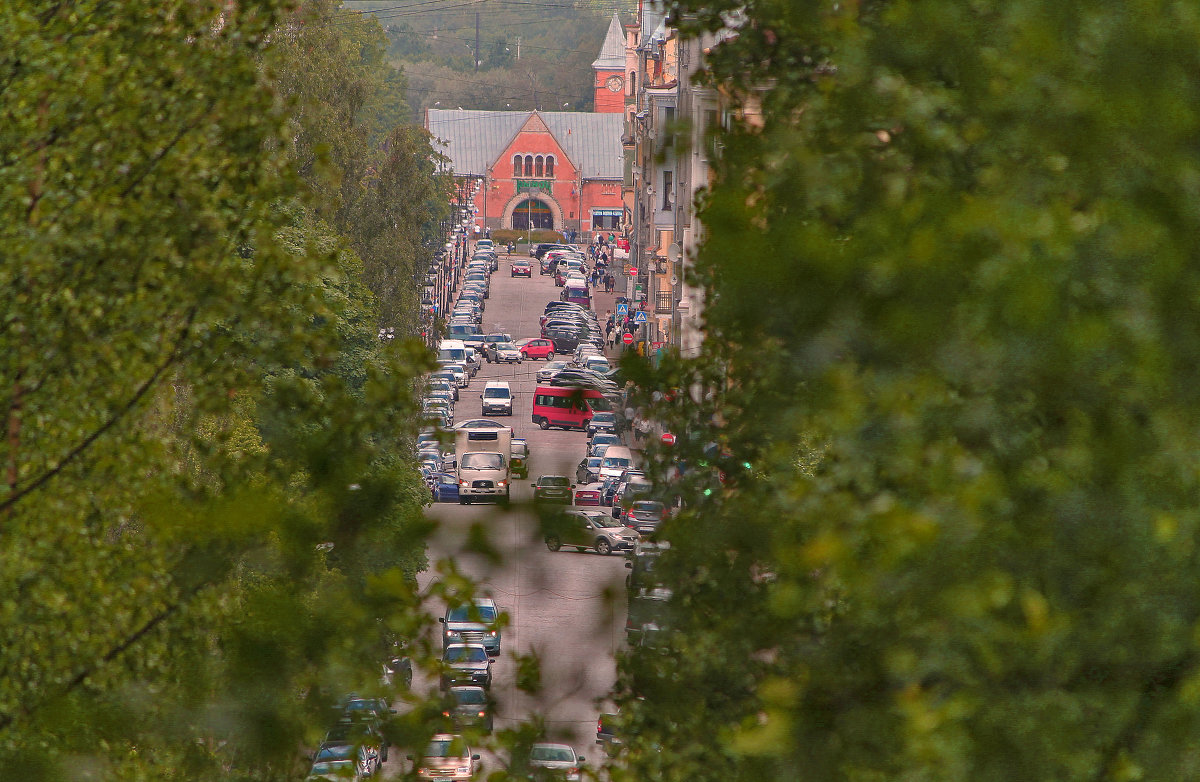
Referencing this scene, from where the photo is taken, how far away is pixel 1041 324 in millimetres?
2789

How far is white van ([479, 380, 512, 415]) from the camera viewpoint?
152 ft

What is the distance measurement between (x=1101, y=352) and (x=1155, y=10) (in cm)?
77

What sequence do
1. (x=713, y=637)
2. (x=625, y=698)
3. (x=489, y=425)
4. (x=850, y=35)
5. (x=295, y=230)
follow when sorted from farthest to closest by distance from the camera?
(x=489, y=425) → (x=295, y=230) → (x=625, y=698) → (x=713, y=637) → (x=850, y=35)

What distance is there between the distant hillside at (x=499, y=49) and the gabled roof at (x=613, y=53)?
10.9 metres

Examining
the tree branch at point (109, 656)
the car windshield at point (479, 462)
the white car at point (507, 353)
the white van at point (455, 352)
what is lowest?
the white car at point (507, 353)

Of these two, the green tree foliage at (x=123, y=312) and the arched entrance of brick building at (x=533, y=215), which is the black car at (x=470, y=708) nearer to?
the green tree foliage at (x=123, y=312)

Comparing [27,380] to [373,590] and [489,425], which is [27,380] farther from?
[489,425]

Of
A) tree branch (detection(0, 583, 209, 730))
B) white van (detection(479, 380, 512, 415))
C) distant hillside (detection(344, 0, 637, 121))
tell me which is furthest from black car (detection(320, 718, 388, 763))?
distant hillside (detection(344, 0, 637, 121))

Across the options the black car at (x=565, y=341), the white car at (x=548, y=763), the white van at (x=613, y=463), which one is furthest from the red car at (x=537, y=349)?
the white car at (x=548, y=763)

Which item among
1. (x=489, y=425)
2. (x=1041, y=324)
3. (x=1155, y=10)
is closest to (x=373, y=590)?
(x=1041, y=324)

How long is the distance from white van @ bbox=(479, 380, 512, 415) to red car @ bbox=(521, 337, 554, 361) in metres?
8.19

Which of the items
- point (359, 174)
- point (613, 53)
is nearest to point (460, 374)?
point (359, 174)

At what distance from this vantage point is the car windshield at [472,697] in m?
3.49

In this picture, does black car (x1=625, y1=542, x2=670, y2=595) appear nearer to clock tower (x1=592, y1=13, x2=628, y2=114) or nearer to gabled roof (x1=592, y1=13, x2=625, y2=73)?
clock tower (x1=592, y1=13, x2=628, y2=114)
